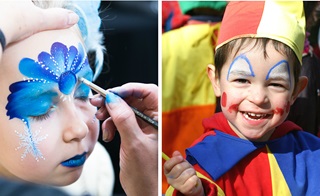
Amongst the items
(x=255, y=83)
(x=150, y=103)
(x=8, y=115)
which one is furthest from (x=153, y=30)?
(x=8, y=115)

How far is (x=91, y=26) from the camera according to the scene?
162 cm

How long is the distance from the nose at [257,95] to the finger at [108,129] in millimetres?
404

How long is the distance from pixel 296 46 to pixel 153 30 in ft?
1.41

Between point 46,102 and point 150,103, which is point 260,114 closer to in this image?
point 150,103

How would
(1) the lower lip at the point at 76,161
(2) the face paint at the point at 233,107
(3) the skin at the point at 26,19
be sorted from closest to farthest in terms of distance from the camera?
(3) the skin at the point at 26,19, (1) the lower lip at the point at 76,161, (2) the face paint at the point at 233,107

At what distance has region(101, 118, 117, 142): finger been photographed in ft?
5.24

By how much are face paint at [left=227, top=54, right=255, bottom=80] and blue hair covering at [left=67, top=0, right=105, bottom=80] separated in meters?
0.39

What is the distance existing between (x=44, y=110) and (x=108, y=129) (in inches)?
8.0

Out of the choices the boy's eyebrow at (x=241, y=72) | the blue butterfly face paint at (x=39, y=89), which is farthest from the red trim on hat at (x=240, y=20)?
the blue butterfly face paint at (x=39, y=89)

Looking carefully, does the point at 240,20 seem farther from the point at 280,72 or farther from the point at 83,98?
the point at 83,98

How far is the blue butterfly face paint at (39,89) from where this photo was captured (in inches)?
57.5

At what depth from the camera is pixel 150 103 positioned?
5.43 feet

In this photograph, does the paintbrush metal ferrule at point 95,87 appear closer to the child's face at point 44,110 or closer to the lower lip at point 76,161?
the child's face at point 44,110

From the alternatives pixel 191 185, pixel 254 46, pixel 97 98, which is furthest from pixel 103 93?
pixel 254 46
